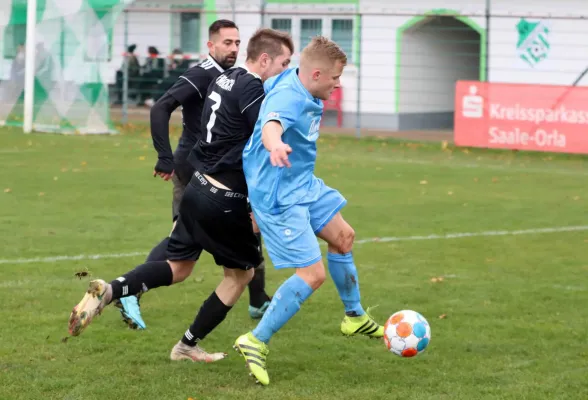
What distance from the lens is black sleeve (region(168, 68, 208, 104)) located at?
22.4 feet

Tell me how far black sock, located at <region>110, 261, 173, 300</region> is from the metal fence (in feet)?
56.3

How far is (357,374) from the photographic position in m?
5.79

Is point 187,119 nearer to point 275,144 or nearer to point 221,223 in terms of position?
point 221,223

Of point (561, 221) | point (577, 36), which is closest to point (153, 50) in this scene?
point (577, 36)

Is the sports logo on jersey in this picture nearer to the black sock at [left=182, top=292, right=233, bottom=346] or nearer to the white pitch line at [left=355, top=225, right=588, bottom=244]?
the black sock at [left=182, top=292, right=233, bottom=346]

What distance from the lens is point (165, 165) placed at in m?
6.81

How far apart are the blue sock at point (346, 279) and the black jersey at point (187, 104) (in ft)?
4.33

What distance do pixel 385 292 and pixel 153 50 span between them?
22.2 meters

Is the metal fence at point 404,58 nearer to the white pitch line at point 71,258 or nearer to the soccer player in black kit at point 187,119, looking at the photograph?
the white pitch line at point 71,258

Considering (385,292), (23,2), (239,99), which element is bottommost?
(385,292)

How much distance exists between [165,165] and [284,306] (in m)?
1.60

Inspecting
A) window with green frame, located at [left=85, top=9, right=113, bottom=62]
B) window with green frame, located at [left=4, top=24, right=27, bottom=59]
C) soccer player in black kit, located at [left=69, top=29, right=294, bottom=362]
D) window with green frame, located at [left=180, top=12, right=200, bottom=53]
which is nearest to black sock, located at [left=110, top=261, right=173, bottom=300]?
soccer player in black kit, located at [left=69, top=29, right=294, bottom=362]

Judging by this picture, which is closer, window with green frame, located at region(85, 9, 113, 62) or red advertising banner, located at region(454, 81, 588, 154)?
red advertising banner, located at region(454, 81, 588, 154)

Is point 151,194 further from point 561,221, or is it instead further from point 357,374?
point 357,374
